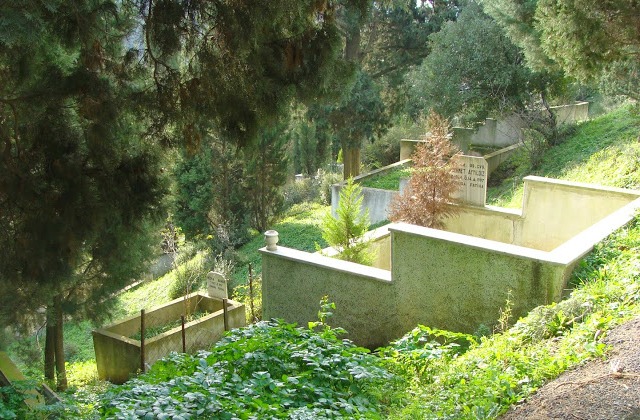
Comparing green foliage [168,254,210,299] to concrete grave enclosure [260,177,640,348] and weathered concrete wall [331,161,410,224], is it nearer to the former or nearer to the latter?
weathered concrete wall [331,161,410,224]

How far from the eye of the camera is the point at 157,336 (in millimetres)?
10180

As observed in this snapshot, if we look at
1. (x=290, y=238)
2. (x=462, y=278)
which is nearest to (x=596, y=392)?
(x=462, y=278)

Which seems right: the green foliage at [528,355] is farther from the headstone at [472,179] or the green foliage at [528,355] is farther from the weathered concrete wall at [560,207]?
the headstone at [472,179]

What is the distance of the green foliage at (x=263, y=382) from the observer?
3480 millimetres

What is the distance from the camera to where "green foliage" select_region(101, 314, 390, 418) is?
11.4ft

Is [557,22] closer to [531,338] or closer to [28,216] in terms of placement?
[531,338]

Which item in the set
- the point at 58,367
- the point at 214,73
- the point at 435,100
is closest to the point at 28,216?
the point at 214,73

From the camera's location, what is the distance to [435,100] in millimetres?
18016

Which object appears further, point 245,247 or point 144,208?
point 245,247

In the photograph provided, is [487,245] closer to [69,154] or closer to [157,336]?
[69,154]

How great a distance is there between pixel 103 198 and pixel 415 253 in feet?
11.0

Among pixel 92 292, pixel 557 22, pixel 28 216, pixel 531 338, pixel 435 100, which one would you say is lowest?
pixel 92 292

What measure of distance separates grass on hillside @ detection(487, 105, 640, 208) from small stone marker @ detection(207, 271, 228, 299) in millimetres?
5698

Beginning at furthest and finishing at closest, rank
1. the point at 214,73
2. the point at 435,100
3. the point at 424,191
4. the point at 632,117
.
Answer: the point at 435,100, the point at 632,117, the point at 424,191, the point at 214,73
